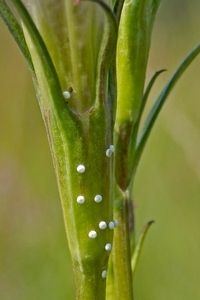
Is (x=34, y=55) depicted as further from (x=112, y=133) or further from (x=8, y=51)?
(x=8, y=51)

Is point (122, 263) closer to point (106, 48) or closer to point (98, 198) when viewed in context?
point (98, 198)

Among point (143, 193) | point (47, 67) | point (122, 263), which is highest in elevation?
point (47, 67)

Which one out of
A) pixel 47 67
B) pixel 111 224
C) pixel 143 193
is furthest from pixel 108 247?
pixel 143 193

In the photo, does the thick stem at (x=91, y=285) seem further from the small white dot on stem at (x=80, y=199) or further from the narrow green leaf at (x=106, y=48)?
the narrow green leaf at (x=106, y=48)

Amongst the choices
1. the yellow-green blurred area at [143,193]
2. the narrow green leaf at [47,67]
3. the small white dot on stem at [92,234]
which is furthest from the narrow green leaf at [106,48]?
the yellow-green blurred area at [143,193]

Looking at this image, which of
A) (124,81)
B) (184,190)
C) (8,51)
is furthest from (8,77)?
(124,81)

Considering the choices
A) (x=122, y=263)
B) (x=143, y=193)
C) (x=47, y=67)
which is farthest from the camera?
(x=143, y=193)

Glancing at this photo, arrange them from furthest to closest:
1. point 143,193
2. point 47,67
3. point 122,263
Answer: point 143,193
point 122,263
point 47,67
